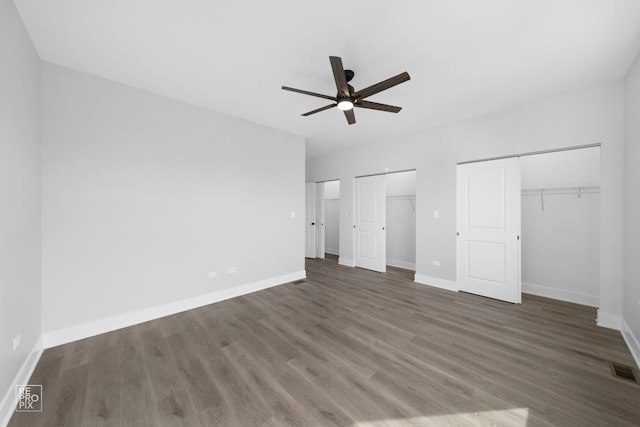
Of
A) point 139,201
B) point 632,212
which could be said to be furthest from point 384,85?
point 139,201

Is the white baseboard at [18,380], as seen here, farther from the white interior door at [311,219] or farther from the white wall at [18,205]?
the white interior door at [311,219]

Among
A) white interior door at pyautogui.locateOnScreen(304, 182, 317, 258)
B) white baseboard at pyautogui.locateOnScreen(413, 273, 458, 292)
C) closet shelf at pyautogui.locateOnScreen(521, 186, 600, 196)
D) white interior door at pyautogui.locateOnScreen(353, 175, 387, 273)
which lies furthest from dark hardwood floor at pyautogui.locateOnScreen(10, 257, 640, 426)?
white interior door at pyautogui.locateOnScreen(304, 182, 317, 258)

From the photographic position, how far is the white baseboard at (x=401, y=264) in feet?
18.3

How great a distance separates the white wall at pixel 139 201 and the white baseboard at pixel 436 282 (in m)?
2.83

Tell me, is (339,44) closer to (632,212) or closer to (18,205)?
(18,205)

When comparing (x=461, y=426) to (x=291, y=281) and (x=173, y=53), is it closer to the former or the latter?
(x=291, y=281)

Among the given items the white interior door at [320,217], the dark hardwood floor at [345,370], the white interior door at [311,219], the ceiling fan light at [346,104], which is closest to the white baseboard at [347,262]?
the white interior door at [320,217]

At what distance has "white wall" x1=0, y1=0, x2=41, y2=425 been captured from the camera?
5.34 feet

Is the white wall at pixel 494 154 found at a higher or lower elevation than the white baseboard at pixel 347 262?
higher

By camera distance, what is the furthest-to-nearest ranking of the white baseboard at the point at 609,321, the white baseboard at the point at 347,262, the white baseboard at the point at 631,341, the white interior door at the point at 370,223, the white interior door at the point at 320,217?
the white interior door at the point at 320,217
the white baseboard at the point at 347,262
the white interior door at the point at 370,223
the white baseboard at the point at 609,321
the white baseboard at the point at 631,341

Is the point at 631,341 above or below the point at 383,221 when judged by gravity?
below

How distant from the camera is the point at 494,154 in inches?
146

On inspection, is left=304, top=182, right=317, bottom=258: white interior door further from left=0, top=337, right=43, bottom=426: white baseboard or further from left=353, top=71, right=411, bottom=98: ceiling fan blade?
left=0, top=337, right=43, bottom=426: white baseboard

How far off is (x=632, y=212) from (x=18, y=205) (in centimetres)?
562
